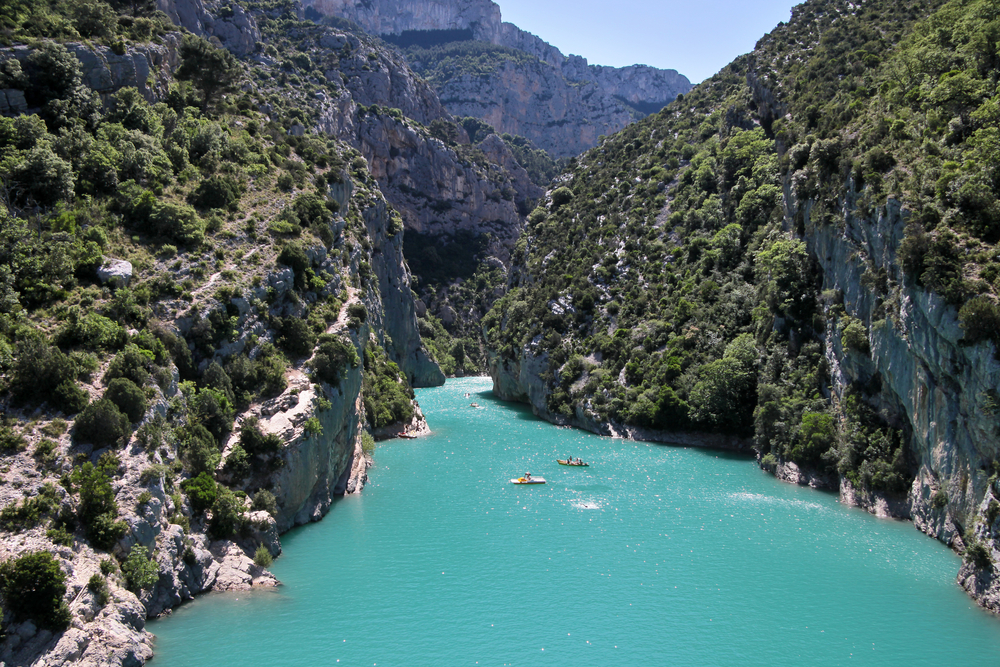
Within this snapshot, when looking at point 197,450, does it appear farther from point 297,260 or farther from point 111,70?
point 111,70

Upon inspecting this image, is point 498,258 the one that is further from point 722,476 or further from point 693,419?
point 722,476

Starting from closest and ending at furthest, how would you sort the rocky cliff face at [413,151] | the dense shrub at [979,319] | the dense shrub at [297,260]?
the dense shrub at [979,319] < the dense shrub at [297,260] < the rocky cliff face at [413,151]

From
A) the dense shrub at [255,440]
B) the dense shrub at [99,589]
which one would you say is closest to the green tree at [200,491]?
the dense shrub at [255,440]

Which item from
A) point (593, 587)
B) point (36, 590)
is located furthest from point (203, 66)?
point (593, 587)

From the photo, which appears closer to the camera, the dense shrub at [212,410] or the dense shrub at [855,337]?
the dense shrub at [212,410]

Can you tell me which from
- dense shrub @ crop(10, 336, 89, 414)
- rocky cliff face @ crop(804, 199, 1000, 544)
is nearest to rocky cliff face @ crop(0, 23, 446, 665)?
dense shrub @ crop(10, 336, 89, 414)

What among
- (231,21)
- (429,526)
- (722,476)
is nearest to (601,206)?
(722,476)

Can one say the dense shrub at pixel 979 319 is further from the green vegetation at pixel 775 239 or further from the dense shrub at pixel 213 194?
the dense shrub at pixel 213 194
